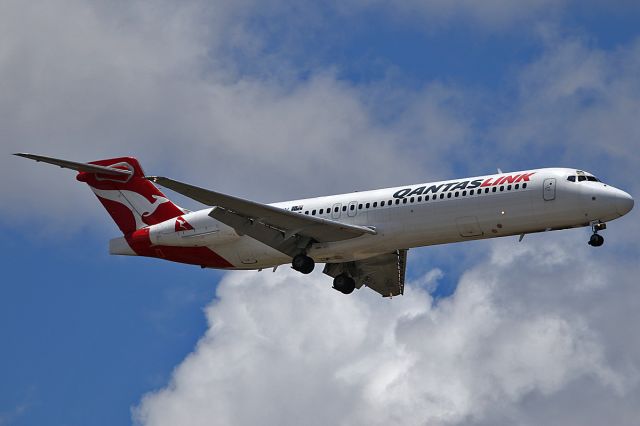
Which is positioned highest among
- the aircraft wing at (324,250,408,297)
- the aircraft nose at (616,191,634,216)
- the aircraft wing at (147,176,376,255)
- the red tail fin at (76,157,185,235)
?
the red tail fin at (76,157,185,235)

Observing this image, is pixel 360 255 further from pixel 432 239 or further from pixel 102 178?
pixel 102 178

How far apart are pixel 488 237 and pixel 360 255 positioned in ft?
18.0

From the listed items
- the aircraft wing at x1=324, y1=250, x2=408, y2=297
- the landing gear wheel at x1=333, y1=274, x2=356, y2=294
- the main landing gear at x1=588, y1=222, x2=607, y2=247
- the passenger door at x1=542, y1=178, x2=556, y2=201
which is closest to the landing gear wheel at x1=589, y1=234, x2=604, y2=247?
the main landing gear at x1=588, y1=222, x2=607, y2=247

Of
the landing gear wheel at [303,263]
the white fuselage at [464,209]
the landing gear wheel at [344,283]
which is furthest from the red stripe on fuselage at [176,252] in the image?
the landing gear wheel at [344,283]

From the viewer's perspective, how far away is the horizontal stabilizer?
48.7 metres

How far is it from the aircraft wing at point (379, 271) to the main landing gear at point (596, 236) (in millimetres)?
10263

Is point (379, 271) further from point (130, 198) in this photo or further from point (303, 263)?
point (130, 198)

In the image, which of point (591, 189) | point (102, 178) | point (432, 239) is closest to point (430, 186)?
point (432, 239)

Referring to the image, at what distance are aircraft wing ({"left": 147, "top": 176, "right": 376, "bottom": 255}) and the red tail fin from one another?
17.4 ft

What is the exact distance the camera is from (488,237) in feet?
164

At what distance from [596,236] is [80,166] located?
2027cm

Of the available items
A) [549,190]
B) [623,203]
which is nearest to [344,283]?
[549,190]

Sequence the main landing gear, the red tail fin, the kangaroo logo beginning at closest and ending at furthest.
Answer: the main landing gear
the kangaroo logo
the red tail fin

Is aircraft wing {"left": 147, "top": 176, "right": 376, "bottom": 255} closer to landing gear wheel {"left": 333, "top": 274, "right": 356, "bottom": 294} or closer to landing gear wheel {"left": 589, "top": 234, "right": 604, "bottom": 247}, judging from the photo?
landing gear wheel {"left": 333, "top": 274, "right": 356, "bottom": 294}
